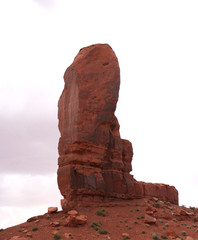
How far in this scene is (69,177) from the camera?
941 inches

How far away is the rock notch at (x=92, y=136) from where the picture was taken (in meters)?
24.3

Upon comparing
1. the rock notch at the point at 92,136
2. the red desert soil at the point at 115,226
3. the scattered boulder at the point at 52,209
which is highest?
the rock notch at the point at 92,136

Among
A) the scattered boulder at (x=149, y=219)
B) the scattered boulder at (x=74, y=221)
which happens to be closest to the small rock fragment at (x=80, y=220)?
the scattered boulder at (x=74, y=221)

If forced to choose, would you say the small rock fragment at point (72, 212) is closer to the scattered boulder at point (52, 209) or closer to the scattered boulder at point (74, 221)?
the scattered boulder at point (74, 221)

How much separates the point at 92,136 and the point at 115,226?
7.06 metres

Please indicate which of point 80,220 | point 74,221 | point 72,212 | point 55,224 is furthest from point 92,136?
point 55,224

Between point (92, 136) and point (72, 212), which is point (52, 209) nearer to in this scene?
point (72, 212)

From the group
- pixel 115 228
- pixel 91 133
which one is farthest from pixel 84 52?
pixel 115 228

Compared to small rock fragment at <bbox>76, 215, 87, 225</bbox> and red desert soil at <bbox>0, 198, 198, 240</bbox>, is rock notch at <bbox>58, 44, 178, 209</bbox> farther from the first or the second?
small rock fragment at <bbox>76, 215, 87, 225</bbox>

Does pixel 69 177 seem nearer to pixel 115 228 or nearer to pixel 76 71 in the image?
pixel 115 228

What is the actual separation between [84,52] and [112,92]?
433cm

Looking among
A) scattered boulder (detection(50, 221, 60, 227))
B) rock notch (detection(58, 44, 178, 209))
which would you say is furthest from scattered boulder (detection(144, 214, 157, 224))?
scattered boulder (detection(50, 221, 60, 227))

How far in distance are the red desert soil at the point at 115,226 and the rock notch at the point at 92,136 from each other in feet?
4.90

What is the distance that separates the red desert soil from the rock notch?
1.49 metres
